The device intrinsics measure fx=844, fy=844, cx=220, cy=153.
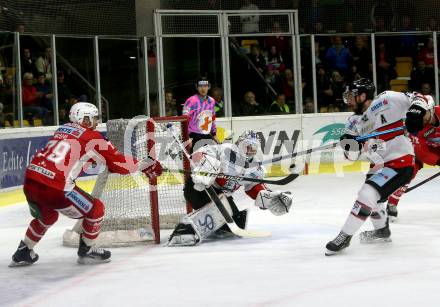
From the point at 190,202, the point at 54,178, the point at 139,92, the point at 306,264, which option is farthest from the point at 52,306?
the point at 139,92

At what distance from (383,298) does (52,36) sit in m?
6.83

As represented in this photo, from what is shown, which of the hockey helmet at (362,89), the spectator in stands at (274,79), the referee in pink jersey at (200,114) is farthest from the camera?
the spectator in stands at (274,79)

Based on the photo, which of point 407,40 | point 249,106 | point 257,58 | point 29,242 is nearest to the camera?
point 29,242

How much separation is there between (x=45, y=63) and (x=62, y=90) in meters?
0.42

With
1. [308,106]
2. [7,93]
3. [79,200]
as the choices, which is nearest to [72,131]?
[79,200]

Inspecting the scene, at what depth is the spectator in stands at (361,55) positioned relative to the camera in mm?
11492

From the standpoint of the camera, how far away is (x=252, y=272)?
444cm

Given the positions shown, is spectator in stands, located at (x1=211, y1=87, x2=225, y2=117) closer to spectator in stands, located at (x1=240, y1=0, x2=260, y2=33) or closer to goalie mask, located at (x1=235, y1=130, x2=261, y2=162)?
spectator in stands, located at (x1=240, y1=0, x2=260, y2=33)

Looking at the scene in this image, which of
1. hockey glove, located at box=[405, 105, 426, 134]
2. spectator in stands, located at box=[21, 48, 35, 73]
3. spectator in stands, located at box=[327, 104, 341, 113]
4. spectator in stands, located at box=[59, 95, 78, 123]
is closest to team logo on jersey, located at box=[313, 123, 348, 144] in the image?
spectator in stands, located at box=[327, 104, 341, 113]

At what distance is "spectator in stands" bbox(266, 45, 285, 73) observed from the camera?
37.3 feet

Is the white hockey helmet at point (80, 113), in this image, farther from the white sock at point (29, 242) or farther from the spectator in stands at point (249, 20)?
the spectator in stands at point (249, 20)

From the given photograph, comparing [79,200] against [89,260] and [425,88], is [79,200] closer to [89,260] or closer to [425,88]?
[89,260]

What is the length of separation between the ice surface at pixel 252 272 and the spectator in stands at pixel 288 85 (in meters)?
5.06

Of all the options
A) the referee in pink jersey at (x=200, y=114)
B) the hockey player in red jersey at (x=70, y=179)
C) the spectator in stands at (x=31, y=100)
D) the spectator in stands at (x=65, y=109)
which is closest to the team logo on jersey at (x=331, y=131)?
the referee in pink jersey at (x=200, y=114)
